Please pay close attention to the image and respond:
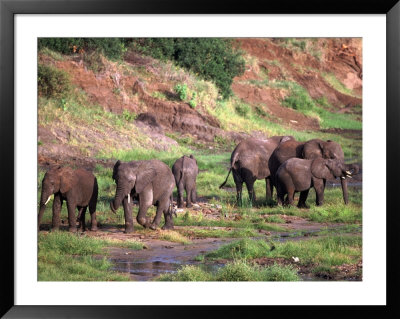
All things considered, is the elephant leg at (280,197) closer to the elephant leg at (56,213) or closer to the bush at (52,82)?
the elephant leg at (56,213)

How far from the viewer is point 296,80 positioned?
47312mm

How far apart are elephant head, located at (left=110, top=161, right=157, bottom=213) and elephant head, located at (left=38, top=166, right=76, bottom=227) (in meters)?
0.77

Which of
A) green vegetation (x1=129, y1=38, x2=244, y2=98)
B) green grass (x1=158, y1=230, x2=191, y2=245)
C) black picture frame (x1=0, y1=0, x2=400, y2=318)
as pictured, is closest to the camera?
black picture frame (x1=0, y1=0, x2=400, y2=318)

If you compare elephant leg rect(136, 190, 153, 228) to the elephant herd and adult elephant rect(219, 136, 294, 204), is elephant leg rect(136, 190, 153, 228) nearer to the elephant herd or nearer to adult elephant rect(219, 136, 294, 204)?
the elephant herd

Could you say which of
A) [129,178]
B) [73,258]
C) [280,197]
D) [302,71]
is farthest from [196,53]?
[73,258]

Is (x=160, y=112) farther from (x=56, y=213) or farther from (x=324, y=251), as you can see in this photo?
(x=324, y=251)

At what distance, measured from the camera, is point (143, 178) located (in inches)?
587

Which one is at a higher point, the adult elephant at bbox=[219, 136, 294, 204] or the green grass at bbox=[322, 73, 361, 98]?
the green grass at bbox=[322, 73, 361, 98]

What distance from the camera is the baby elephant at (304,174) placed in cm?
1769

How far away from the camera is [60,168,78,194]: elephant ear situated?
14.7m

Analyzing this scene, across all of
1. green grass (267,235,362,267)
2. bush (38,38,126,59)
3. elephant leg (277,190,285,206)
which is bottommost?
green grass (267,235,362,267)

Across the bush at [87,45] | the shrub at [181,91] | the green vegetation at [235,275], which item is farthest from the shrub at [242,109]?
the green vegetation at [235,275]

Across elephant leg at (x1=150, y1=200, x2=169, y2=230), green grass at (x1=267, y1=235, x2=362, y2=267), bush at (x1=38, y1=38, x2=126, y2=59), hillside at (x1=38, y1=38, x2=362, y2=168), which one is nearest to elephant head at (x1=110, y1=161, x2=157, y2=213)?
elephant leg at (x1=150, y1=200, x2=169, y2=230)

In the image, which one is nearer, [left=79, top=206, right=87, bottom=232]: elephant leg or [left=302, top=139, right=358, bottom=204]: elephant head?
[left=79, top=206, right=87, bottom=232]: elephant leg
